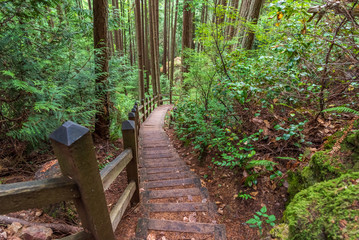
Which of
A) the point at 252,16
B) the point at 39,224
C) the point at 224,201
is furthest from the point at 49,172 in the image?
the point at 252,16

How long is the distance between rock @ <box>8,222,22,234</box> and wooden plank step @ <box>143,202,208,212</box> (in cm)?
150

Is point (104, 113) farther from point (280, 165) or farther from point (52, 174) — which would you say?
point (280, 165)

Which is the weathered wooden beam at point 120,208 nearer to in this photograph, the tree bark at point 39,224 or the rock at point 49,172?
the tree bark at point 39,224

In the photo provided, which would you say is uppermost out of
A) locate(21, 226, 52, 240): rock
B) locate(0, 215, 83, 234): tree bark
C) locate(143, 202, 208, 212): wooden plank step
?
locate(21, 226, 52, 240): rock

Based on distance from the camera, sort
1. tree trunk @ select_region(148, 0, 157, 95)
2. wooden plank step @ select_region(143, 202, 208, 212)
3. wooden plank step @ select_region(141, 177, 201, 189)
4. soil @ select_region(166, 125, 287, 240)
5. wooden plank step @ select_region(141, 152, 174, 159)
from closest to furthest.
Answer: soil @ select_region(166, 125, 287, 240), wooden plank step @ select_region(143, 202, 208, 212), wooden plank step @ select_region(141, 177, 201, 189), wooden plank step @ select_region(141, 152, 174, 159), tree trunk @ select_region(148, 0, 157, 95)

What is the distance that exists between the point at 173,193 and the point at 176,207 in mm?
409

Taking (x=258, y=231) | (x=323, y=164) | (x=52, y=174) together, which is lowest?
(x=258, y=231)

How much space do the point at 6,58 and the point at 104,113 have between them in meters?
2.30

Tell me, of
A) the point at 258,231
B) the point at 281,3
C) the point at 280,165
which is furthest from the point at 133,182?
the point at 281,3

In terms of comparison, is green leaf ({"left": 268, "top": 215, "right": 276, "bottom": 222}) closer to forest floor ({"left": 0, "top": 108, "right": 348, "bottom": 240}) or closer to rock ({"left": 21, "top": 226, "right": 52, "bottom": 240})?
forest floor ({"left": 0, "top": 108, "right": 348, "bottom": 240})

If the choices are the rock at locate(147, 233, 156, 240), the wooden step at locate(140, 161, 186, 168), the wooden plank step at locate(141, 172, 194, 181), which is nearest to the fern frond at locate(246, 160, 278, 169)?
the wooden plank step at locate(141, 172, 194, 181)

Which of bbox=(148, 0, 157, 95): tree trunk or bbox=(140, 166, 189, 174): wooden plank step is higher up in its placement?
bbox=(148, 0, 157, 95): tree trunk

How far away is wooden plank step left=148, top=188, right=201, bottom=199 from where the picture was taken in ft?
10.2

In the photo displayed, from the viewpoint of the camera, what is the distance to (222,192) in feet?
9.96
